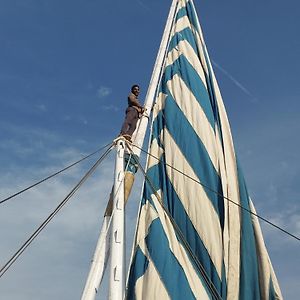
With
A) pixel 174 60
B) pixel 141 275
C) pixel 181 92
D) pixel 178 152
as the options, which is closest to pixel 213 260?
pixel 141 275

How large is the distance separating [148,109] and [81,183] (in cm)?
146

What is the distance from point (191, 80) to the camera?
7.21m

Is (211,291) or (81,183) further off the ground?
(81,183)

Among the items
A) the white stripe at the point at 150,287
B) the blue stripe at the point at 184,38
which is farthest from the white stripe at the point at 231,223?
the blue stripe at the point at 184,38

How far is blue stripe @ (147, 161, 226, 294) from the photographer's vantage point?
5438 millimetres

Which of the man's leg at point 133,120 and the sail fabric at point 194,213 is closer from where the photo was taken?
the sail fabric at point 194,213

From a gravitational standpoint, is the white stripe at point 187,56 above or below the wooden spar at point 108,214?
above

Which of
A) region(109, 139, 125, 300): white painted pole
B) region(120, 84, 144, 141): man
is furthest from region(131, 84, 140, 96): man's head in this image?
region(109, 139, 125, 300): white painted pole

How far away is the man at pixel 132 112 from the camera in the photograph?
5622 mm

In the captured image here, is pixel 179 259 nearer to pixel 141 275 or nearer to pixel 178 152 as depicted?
pixel 141 275

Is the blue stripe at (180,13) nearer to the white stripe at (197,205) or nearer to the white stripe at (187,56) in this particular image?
the white stripe at (187,56)

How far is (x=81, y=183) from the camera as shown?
4.86 meters

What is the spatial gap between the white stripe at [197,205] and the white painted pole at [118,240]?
1259 millimetres

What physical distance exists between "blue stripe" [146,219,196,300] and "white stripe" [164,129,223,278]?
0.42 metres
